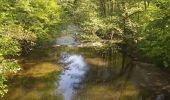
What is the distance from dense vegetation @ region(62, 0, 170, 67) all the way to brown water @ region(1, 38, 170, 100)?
2.58 metres

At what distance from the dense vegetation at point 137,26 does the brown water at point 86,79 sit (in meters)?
2.58

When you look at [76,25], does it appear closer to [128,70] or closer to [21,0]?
[21,0]

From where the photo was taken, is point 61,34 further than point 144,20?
Yes

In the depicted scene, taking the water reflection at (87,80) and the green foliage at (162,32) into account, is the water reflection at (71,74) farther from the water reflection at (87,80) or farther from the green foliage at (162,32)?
the green foliage at (162,32)

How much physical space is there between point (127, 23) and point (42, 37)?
493 inches

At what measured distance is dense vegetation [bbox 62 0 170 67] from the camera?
95.7ft

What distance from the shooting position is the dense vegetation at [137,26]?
29158 mm

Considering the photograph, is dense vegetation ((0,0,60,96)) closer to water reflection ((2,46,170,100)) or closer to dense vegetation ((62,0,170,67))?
water reflection ((2,46,170,100))

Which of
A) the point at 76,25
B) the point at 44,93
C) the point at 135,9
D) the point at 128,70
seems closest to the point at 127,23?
the point at 135,9

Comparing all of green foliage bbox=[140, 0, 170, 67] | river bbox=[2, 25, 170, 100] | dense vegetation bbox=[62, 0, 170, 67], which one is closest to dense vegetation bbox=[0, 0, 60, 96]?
river bbox=[2, 25, 170, 100]

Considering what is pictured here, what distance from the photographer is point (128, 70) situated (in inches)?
1412

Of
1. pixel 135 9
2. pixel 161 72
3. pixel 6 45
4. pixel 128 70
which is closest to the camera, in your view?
pixel 6 45

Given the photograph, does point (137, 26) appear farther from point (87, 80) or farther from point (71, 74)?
point (87, 80)

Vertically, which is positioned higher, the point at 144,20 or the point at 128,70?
the point at 144,20
